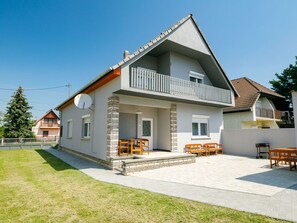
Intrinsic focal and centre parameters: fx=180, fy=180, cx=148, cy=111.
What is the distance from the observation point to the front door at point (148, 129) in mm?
12090

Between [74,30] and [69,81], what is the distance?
29.2 metres

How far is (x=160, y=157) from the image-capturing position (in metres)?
8.86

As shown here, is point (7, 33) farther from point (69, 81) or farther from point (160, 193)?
point (69, 81)

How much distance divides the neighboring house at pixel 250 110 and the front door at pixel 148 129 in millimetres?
10343

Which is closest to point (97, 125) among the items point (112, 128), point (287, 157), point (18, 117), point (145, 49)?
point (112, 128)

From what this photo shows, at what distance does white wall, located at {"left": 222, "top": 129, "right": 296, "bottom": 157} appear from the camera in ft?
37.3

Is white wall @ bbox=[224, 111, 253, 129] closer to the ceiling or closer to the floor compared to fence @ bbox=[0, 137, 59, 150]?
closer to the ceiling

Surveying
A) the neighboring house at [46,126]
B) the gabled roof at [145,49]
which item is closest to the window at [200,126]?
the gabled roof at [145,49]

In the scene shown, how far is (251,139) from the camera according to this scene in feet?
42.5

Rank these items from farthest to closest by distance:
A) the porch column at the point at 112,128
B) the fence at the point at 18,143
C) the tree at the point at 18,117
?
the tree at the point at 18,117
the fence at the point at 18,143
the porch column at the point at 112,128

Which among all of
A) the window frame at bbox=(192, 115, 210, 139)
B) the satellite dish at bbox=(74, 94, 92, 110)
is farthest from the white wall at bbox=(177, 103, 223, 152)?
the satellite dish at bbox=(74, 94, 92, 110)

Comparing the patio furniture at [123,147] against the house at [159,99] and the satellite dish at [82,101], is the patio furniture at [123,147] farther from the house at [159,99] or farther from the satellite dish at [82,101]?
the satellite dish at [82,101]

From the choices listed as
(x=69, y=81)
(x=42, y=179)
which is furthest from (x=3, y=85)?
(x=42, y=179)

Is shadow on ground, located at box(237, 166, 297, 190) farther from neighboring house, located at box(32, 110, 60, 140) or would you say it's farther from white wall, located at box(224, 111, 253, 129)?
neighboring house, located at box(32, 110, 60, 140)
